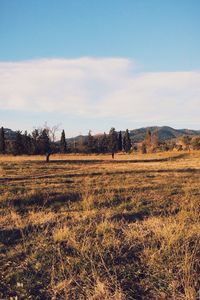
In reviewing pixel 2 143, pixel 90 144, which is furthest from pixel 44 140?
pixel 90 144

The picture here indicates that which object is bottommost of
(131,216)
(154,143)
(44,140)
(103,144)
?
(131,216)

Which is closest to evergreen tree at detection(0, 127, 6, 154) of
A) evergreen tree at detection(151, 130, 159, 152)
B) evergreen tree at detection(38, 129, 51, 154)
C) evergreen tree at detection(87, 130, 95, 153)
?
evergreen tree at detection(87, 130, 95, 153)

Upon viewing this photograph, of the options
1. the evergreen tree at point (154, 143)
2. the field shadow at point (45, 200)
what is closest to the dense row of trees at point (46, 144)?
the evergreen tree at point (154, 143)

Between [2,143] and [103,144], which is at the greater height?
[2,143]

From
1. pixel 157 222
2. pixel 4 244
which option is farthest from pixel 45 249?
pixel 157 222

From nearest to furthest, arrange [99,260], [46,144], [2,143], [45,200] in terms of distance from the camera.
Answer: [99,260]
[45,200]
[46,144]
[2,143]

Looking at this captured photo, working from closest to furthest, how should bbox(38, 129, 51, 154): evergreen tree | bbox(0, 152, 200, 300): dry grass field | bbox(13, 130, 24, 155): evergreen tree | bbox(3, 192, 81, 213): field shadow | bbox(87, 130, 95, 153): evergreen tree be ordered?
bbox(0, 152, 200, 300): dry grass field < bbox(3, 192, 81, 213): field shadow < bbox(38, 129, 51, 154): evergreen tree < bbox(13, 130, 24, 155): evergreen tree < bbox(87, 130, 95, 153): evergreen tree

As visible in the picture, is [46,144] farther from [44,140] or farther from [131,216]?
[131,216]

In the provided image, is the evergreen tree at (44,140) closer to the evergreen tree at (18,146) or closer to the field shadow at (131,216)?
the evergreen tree at (18,146)

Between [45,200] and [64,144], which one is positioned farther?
[64,144]

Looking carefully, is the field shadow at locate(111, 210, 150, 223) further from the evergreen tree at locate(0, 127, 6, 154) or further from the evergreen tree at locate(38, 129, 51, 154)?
the evergreen tree at locate(0, 127, 6, 154)

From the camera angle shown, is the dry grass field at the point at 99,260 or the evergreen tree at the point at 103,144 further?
the evergreen tree at the point at 103,144

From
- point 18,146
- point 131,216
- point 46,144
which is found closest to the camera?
point 131,216

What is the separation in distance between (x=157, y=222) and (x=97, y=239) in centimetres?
187
